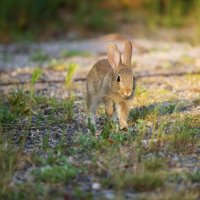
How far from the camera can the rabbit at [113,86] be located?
19.7 ft

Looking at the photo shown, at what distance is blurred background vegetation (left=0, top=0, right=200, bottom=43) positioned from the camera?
14.2 metres

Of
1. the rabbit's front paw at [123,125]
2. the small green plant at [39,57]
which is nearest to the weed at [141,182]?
the rabbit's front paw at [123,125]

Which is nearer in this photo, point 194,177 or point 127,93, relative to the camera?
point 194,177

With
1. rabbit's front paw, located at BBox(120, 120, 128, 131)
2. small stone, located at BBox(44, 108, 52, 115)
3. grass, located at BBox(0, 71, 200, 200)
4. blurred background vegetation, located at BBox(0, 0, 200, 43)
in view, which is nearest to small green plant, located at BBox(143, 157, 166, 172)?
grass, located at BBox(0, 71, 200, 200)

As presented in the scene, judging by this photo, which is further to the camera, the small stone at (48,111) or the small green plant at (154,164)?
the small stone at (48,111)

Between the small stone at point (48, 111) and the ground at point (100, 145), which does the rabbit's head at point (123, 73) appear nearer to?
the ground at point (100, 145)

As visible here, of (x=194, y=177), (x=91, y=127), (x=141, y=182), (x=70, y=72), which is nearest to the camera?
(x=141, y=182)

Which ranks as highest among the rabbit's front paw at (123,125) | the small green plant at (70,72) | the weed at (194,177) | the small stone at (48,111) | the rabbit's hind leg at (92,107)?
the small green plant at (70,72)

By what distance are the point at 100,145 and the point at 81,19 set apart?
380 inches

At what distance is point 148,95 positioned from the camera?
25.0 feet

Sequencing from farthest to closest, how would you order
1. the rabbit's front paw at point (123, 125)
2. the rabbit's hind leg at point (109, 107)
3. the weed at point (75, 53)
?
the weed at point (75, 53) → the rabbit's hind leg at point (109, 107) → the rabbit's front paw at point (123, 125)

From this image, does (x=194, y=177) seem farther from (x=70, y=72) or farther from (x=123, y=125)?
(x=70, y=72)

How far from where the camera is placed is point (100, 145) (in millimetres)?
5215

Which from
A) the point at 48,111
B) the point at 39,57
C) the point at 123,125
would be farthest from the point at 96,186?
the point at 39,57
